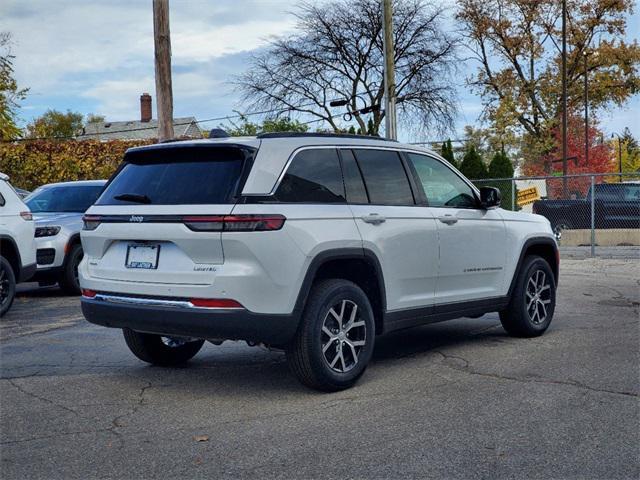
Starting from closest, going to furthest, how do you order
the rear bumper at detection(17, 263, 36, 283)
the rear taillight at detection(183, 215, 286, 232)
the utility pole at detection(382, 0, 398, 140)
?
the rear taillight at detection(183, 215, 286, 232), the rear bumper at detection(17, 263, 36, 283), the utility pole at detection(382, 0, 398, 140)

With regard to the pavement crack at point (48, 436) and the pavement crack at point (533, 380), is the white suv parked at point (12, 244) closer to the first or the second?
the pavement crack at point (48, 436)

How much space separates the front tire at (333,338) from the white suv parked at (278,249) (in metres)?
0.01

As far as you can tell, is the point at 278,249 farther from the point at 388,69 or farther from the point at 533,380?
the point at 388,69

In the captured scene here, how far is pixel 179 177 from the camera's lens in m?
6.02

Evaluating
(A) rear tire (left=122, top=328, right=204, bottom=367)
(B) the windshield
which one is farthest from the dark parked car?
(A) rear tire (left=122, top=328, right=204, bottom=367)

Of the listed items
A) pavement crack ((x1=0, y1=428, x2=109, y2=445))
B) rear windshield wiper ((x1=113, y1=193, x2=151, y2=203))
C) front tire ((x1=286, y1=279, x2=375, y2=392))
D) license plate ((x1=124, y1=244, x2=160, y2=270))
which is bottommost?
pavement crack ((x1=0, y1=428, x2=109, y2=445))

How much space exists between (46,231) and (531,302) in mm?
7610

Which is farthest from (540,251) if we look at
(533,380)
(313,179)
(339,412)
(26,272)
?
(26,272)

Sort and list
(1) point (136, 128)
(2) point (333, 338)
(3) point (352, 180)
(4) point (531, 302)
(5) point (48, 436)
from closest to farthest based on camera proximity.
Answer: (5) point (48, 436) → (2) point (333, 338) → (3) point (352, 180) → (4) point (531, 302) → (1) point (136, 128)

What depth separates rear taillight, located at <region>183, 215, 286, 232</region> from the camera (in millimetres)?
5551

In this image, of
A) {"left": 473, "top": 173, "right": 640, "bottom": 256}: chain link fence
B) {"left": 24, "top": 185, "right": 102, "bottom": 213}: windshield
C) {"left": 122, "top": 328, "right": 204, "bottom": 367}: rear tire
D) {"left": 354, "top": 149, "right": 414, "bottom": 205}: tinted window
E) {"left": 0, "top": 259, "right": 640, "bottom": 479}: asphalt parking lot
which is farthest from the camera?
{"left": 473, "top": 173, "right": 640, "bottom": 256}: chain link fence

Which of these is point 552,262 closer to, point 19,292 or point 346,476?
point 346,476

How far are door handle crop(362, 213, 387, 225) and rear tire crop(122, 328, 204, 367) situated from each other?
6.61 ft

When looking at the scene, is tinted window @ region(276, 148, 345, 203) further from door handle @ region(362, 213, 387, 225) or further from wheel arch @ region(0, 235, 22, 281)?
wheel arch @ region(0, 235, 22, 281)
